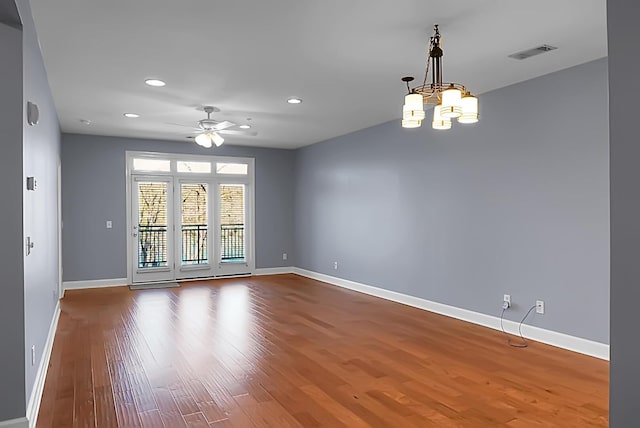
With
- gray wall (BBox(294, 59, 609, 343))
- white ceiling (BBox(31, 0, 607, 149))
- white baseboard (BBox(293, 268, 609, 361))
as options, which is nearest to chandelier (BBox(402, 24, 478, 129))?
white ceiling (BBox(31, 0, 607, 149))

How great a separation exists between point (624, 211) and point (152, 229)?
27.0 ft

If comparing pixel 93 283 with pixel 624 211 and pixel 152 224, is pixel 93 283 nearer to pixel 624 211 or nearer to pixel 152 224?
pixel 152 224

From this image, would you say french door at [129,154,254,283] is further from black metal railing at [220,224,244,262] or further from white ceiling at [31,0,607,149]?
white ceiling at [31,0,607,149]

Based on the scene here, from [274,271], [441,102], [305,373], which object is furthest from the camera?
[274,271]

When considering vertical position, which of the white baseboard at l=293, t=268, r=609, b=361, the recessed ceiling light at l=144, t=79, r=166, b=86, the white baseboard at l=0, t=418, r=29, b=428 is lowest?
the white baseboard at l=293, t=268, r=609, b=361

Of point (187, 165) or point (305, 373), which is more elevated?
point (187, 165)

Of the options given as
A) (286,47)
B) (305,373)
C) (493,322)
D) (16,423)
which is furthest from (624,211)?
(493,322)

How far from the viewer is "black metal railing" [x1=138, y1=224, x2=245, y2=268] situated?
332 inches

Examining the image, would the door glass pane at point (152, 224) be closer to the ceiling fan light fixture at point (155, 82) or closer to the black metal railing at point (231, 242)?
the black metal railing at point (231, 242)

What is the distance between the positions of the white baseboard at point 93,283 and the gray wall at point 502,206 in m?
4.22

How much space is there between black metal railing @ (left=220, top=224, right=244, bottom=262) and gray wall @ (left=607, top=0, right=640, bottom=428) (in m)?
8.30

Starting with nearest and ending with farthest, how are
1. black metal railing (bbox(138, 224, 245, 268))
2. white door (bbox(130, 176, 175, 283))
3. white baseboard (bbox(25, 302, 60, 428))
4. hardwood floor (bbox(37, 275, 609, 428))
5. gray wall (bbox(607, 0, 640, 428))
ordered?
1. gray wall (bbox(607, 0, 640, 428))
2. white baseboard (bbox(25, 302, 60, 428))
3. hardwood floor (bbox(37, 275, 609, 428))
4. white door (bbox(130, 176, 175, 283))
5. black metal railing (bbox(138, 224, 245, 268))

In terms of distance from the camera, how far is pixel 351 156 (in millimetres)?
7773

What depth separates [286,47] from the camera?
3.74m
